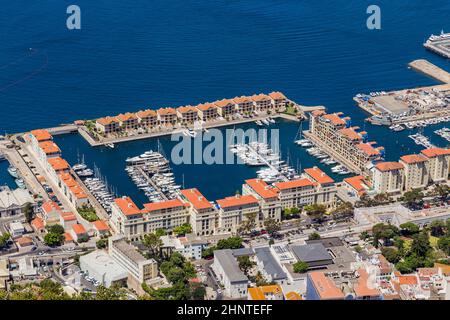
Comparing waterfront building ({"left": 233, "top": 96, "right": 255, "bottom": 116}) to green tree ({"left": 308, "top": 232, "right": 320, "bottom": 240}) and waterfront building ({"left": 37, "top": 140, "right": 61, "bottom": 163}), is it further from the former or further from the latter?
green tree ({"left": 308, "top": 232, "right": 320, "bottom": 240})

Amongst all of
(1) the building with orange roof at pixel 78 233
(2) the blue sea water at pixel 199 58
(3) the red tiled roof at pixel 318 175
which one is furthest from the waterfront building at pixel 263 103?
(1) the building with orange roof at pixel 78 233

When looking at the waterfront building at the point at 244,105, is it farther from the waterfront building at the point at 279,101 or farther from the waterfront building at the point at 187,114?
the waterfront building at the point at 187,114

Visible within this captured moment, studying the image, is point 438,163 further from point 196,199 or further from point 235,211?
point 196,199

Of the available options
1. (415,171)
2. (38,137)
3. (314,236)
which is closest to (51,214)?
(38,137)

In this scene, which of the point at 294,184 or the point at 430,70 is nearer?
the point at 294,184

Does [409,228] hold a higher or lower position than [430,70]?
lower
